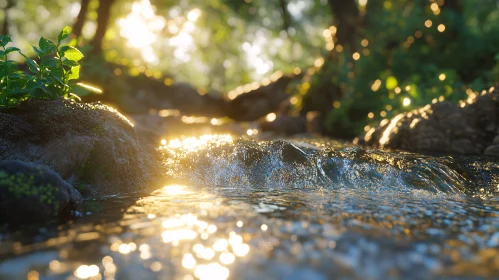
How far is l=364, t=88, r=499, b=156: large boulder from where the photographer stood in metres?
8.56

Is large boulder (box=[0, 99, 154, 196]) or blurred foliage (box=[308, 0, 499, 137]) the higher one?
blurred foliage (box=[308, 0, 499, 137])

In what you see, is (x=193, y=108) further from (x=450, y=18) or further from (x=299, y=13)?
(x=299, y=13)

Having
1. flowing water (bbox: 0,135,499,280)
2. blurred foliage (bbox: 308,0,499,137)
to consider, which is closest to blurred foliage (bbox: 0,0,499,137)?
blurred foliage (bbox: 308,0,499,137)

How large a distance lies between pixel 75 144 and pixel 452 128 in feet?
23.9

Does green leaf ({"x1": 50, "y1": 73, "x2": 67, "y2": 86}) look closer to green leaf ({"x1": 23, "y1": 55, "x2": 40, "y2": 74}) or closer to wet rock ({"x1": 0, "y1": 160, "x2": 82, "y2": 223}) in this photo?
green leaf ({"x1": 23, "y1": 55, "x2": 40, "y2": 74})

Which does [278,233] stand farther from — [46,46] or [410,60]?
[410,60]

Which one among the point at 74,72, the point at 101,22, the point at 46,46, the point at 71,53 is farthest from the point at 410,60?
the point at 101,22

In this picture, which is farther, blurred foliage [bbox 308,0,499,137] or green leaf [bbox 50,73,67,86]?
blurred foliage [bbox 308,0,499,137]

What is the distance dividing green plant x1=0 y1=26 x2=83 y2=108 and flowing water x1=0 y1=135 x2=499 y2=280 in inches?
74.1

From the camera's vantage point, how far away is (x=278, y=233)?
309 centimetres

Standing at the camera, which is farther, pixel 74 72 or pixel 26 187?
pixel 74 72

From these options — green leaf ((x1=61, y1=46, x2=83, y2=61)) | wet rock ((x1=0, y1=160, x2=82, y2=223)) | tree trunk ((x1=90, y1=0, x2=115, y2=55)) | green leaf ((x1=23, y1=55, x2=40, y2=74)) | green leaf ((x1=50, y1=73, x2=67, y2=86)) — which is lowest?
wet rock ((x1=0, y1=160, x2=82, y2=223))

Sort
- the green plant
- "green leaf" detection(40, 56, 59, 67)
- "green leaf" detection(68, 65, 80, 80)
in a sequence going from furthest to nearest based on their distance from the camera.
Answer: "green leaf" detection(68, 65, 80, 80), "green leaf" detection(40, 56, 59, 67), the green plant

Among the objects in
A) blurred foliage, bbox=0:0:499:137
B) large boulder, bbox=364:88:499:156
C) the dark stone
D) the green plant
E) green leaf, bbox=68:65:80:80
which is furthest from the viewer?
blurred foliage, bbox=0:0:499:137
